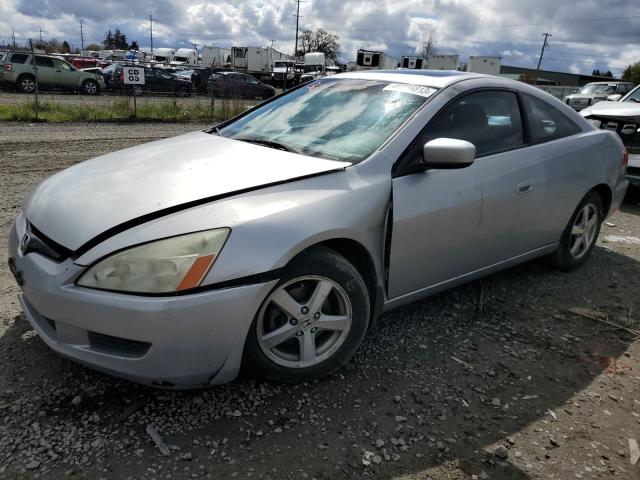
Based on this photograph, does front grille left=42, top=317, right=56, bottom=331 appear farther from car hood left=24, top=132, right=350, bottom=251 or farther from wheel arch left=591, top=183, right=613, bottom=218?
wheel arch left=591, top=183, right=613, bottom=218

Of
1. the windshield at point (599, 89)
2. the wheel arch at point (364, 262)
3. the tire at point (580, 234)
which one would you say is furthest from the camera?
the windshield at point (599, 89)

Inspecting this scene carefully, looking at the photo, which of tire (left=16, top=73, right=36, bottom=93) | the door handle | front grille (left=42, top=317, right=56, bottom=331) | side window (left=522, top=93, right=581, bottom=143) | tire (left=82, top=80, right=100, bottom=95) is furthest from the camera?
tire (left=82, top=80, right=100, bottom=95)

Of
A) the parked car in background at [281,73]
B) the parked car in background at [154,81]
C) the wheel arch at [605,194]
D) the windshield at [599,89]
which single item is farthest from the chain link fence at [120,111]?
the parked car in background at [281,73]

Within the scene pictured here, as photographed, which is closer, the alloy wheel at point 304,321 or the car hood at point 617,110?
the alloy wheel at point 304,321

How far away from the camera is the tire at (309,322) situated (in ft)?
7.68

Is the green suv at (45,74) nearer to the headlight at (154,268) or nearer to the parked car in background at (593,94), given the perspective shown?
the parked car in background at (593,94)

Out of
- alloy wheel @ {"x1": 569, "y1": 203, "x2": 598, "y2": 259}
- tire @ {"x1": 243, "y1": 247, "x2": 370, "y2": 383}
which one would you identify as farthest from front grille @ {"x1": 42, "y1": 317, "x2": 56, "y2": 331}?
alloy wheel @ {"x1": 569, "y1": 203, "x2": 598, "y2": 259}

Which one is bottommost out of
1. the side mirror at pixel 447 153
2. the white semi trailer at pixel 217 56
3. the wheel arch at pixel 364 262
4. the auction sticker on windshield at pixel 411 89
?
the wheel arch at pixel 364 262

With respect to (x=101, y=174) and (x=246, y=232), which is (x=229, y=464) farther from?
(x=101, y=174)

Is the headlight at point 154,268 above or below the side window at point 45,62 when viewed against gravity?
below

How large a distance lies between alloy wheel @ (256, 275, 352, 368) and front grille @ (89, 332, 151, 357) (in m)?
0.51

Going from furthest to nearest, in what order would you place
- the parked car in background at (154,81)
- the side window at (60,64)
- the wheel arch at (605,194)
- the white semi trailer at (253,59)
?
1. the white semi trailer at (253,59)
2. the parked car in background at (154,81)
3. the side window at (60,64)
4. the wheel arch at (605,194)

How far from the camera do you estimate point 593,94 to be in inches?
869

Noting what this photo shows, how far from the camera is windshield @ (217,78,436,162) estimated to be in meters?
2.89
